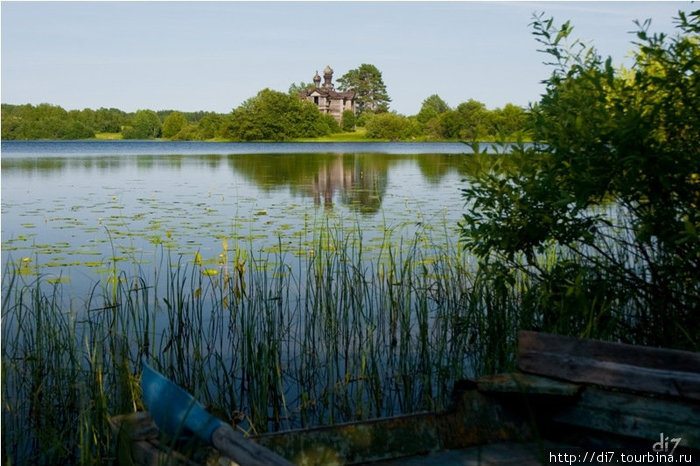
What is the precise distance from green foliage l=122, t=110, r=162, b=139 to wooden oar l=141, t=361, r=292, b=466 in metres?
99.9

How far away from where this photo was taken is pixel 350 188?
1712cm

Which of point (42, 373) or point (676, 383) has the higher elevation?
point (676, 383)

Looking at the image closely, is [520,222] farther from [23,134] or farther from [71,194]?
[23,134]

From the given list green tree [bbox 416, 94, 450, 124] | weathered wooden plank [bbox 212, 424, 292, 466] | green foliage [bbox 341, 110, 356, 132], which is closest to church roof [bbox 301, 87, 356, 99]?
green foliage [bbox 341, 110, 356, 132]

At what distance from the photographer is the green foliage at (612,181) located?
164 inches

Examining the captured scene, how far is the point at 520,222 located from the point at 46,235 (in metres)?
7.22

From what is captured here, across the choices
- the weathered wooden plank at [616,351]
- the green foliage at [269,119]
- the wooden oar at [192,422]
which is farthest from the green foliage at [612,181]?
the green foliage at [269,119]

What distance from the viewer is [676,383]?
2.80m

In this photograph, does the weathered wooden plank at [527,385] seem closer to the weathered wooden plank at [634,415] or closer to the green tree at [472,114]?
the weathered wooden plank at [634,415]

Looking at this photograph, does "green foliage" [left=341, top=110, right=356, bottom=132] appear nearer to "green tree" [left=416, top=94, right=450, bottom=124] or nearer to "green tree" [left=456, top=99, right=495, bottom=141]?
"green tree" [left=416, top=94, right=450, bottom=124]

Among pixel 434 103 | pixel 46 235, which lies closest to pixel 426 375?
pixel 46 235

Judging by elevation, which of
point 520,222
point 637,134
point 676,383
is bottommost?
point 676,383

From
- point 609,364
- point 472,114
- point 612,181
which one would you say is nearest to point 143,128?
point 472,114

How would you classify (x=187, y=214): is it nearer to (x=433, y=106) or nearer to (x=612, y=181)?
(x=612, y=181)
